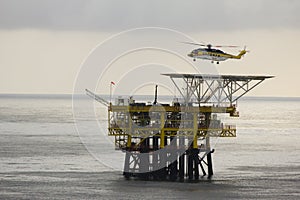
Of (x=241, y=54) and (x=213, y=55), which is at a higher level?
(x=241, y=54)

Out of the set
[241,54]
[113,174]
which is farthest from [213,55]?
[113,174]

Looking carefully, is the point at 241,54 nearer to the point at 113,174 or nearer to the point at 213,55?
the point at 213,55

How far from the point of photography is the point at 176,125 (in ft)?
250

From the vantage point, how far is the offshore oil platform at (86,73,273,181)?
248 ft

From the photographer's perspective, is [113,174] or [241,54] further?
[241,54]

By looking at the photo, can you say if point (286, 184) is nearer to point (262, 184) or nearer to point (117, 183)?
point (262, 184)

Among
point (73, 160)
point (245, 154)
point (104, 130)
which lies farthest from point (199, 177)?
point (104, 130)

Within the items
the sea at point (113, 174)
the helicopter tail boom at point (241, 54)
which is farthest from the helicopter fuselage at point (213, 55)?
the sea at point (113, 174)

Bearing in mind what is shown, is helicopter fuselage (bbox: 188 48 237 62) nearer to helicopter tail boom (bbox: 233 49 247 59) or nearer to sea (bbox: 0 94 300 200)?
helicopter tail boom (bbox: 233 49 247 59)

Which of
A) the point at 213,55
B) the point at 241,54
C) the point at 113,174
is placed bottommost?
the point at 113,174

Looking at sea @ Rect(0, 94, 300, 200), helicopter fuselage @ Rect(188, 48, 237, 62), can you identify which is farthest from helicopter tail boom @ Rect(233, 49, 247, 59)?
sea @ Rect(0, 94, 300, 200)

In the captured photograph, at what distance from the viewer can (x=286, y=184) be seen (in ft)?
249

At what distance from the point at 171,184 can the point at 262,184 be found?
25.6 ft

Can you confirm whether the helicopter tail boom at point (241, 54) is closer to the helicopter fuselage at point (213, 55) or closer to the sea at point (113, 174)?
the helicopter fuselage at point (213, 55)
